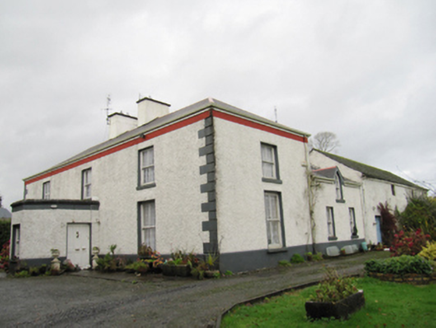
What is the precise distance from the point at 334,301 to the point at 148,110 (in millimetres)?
15497

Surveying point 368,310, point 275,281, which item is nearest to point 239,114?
point 275,281

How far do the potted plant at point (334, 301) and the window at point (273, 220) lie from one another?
7772 mm

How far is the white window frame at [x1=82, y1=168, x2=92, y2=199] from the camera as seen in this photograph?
1870 centimetres

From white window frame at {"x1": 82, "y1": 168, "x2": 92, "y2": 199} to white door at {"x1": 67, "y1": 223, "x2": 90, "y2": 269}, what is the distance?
7.75 ft

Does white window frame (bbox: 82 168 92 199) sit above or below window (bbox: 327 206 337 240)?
above

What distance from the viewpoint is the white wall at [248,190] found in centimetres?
1245

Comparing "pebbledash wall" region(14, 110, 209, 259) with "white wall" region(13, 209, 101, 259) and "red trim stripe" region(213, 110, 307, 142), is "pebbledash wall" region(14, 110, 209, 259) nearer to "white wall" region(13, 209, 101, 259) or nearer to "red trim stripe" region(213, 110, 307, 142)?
"white wall" region(13, 209, 101, 259)

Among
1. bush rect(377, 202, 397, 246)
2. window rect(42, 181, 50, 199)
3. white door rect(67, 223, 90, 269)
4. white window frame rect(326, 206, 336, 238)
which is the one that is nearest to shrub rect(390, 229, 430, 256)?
white window frame rect(326, 206, 336, 238)

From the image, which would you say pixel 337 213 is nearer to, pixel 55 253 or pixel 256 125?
pixel 256 125

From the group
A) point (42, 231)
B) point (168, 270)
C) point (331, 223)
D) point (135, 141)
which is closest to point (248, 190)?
point (168, 270)

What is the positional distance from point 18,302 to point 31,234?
7.08 m

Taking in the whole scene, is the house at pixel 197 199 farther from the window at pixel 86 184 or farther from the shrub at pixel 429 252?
the shrub at pixel 429 252

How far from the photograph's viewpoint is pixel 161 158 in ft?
47.5

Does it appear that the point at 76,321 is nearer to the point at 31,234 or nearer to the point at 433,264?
the point at 433,264
